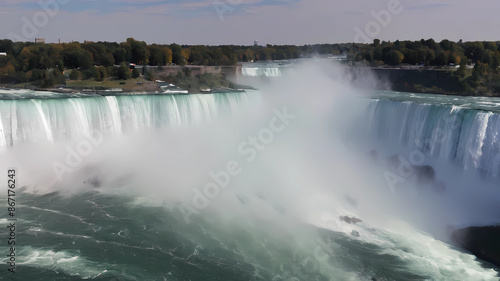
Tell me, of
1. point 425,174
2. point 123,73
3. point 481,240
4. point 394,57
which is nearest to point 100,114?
point 123,73

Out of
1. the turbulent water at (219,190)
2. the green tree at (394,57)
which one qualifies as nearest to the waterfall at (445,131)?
the turbulent water at (219,190)

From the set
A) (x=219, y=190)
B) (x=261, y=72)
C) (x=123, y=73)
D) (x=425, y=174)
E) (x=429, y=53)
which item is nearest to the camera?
(x=219, y=190)

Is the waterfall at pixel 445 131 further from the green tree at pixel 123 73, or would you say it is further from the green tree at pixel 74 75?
the green tree at pixel 74 75

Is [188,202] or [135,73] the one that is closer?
[188,202]

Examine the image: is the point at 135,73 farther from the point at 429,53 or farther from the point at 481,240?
the point at 429,53

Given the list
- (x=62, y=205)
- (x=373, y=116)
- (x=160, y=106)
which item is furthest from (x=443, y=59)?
(x=62, y=205)

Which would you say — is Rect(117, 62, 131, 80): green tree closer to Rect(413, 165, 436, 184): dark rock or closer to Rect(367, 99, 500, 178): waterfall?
Rect(367, 99, 500, 178): waterfall

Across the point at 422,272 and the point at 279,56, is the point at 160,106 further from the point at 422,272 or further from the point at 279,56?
the point at 279,56
